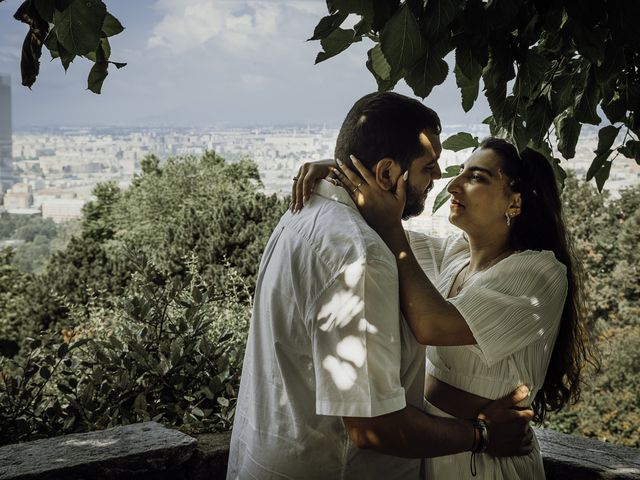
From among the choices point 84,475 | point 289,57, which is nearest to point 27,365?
point 84,475

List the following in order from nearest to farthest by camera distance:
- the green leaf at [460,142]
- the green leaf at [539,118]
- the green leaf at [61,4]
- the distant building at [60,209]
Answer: the green leaf at [61,4], the green leaf at [539,118], the green leaf at [460,142], the distant building at [60,209]

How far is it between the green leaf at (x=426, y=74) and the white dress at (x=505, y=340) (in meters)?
0.75

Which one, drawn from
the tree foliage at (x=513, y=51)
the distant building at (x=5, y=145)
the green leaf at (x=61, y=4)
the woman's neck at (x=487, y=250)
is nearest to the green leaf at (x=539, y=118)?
the tree foliage at (x=513, y=51)

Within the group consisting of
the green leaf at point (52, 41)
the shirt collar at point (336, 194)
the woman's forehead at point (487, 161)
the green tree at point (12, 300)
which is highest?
the green leaf at point (52, 41)

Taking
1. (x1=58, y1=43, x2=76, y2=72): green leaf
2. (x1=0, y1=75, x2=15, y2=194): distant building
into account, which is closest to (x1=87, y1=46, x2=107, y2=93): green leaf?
(x1=58, y1=43, x2=76, y2=72): green leaf

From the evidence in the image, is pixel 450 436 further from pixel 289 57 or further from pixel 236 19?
pixel 236 19

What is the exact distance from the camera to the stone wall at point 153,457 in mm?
2096

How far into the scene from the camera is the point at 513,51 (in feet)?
4.66

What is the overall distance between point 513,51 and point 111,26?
714mm

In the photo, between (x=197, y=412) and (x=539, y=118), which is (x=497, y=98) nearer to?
(x=539, y=118)

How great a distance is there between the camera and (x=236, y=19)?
328 feet

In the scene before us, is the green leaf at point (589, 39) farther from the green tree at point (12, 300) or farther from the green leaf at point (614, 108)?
the green tree at point (12, 300)

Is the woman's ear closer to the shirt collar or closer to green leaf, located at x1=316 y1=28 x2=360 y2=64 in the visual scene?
the shirt collar

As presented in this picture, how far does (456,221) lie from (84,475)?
4.05 ft
